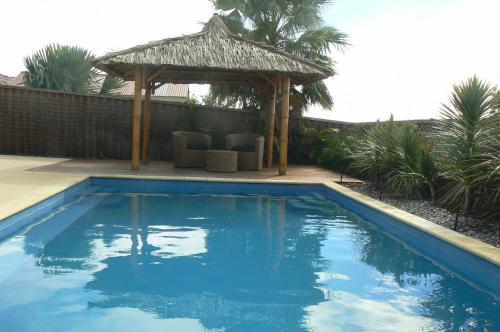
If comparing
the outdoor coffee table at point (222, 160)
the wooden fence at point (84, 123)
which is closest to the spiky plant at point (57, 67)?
the wooden fence at point (84, 123)

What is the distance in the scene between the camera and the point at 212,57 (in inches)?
368

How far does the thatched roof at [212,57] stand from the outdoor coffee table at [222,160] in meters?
1.76

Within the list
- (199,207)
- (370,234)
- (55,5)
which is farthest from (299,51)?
(370,234)

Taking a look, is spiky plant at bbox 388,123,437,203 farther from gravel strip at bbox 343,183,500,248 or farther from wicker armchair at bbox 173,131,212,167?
wicker armchair at bbox 173,131,212,167

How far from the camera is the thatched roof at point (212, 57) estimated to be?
9.07 meters

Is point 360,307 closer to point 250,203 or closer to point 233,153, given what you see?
point 250,203

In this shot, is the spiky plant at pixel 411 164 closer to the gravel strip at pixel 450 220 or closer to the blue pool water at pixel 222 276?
the gravel strip at pixel 450 220

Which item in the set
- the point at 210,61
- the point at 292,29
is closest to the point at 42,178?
the point at 210,61

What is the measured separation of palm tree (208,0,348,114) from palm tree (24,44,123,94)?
529 cm

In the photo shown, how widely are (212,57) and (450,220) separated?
569 centimetres

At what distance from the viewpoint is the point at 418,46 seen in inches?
442

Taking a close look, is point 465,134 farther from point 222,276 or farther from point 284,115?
point 284,115

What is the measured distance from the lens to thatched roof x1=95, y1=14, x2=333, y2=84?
9070mm

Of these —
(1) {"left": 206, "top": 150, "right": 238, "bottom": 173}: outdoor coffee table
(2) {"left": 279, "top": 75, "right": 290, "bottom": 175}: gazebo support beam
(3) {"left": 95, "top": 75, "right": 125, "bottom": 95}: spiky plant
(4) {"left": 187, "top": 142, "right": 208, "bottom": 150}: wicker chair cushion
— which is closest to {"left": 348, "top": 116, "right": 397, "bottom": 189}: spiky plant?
(2) {"left": 279, "top": 75, "right": 290, "bottom": 175}: gazebo support beam
